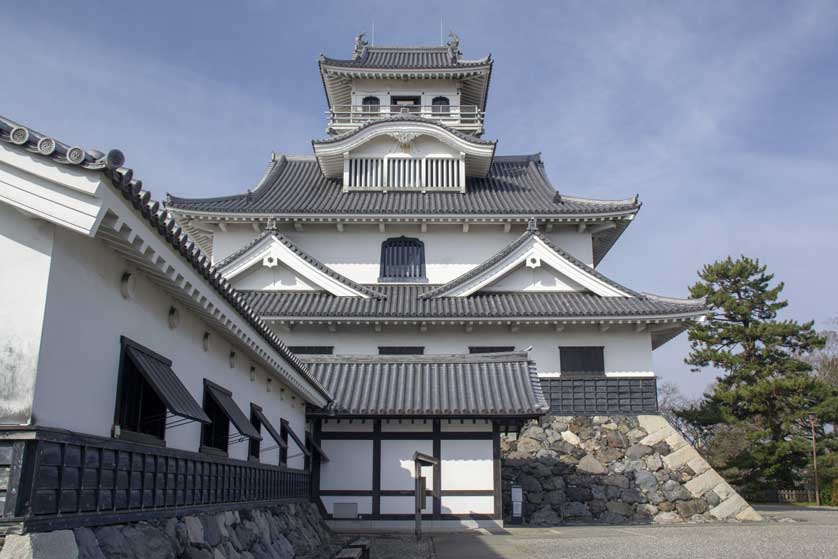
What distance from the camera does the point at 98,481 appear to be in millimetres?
6355

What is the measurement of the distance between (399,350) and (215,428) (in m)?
11.6

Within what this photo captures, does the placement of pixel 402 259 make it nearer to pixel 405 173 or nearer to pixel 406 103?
pixel 405 173

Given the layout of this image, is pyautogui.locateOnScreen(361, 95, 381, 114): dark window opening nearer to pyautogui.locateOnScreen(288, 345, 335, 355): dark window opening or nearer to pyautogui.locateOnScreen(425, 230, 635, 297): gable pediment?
pyautogui.locateOnScreen(425, 230, 635, 297): gable pediment

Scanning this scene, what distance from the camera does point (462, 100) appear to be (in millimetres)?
32125

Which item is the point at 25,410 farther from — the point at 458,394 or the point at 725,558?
the point at 458,394

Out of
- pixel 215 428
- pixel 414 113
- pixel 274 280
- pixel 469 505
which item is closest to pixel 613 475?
pixel 469 505

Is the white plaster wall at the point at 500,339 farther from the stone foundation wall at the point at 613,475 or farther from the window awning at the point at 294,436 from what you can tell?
the window awning at the point at 294,436

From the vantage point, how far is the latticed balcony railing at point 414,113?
30000 mm

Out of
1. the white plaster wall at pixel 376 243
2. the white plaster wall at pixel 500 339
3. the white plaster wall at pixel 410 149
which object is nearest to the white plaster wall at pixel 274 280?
the white plaster wall at pixel 500 339

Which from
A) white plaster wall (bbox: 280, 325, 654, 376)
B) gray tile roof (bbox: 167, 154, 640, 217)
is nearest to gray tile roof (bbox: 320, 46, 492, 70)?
gray tile roof (bbox: 167, 154, 640, 217)

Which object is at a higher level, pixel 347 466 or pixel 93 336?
pixel 93 336

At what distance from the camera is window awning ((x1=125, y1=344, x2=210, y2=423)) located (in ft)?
24.4

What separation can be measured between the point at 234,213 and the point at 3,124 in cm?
1843

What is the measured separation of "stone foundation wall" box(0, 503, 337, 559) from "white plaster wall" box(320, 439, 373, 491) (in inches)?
87.8
